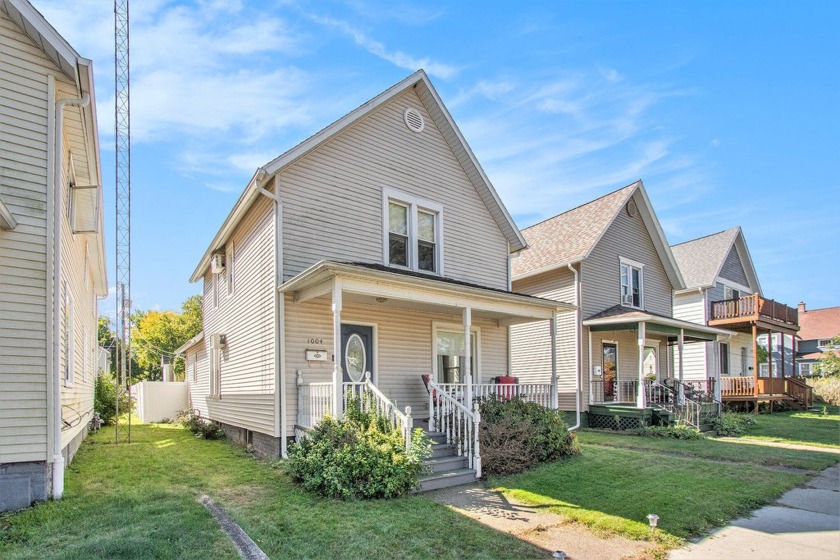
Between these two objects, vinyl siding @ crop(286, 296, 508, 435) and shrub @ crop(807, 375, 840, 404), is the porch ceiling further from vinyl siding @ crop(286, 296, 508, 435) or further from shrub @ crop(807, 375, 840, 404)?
shrub @ crop(807, 375, 840, 404)

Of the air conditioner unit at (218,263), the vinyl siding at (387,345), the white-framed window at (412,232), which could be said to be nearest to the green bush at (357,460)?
the vinyl siding at (387,345)

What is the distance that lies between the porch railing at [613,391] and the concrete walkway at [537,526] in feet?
34.3

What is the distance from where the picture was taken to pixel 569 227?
1909 centimetres

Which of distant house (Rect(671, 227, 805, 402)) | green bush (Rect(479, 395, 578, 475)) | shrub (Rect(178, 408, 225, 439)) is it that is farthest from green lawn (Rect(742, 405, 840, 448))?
shrub (Rect(178, 408, 225, 439))

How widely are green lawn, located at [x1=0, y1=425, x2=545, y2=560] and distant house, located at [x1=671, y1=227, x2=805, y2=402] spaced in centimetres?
1923

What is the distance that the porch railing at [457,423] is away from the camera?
8.72m

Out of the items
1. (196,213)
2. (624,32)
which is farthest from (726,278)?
(196,213)

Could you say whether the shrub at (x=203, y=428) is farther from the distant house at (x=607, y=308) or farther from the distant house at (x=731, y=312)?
the distant house at (x=731, y=312)

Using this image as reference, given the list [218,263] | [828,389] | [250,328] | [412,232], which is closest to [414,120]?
[412,232]

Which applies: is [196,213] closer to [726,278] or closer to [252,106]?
[252,106]

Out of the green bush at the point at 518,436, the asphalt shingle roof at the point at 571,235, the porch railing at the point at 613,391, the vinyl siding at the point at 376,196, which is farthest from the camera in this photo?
the asphalt shingle roof at the point at 571,235

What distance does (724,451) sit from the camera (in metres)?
11.5

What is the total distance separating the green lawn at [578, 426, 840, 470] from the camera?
10.4m

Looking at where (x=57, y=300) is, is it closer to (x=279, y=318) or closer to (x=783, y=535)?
(x=279, y=318)
